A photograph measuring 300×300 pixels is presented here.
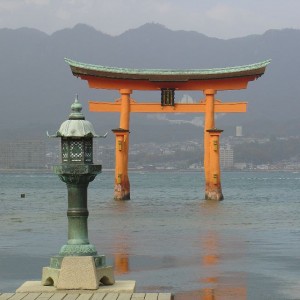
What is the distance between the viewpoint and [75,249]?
1341 cm

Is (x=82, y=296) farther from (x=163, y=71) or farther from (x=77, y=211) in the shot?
(x=163, y=71)

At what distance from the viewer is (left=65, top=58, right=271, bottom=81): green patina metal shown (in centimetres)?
4750

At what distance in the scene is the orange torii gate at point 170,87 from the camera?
47.8m

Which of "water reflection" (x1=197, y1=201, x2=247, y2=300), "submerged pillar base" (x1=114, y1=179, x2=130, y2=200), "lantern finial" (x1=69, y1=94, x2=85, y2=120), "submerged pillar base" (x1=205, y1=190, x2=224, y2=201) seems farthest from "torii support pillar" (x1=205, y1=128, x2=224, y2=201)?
"lantern finial" (x1=69, y1=94, x2=85, y2=120)

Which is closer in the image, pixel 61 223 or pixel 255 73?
pixel 61 223

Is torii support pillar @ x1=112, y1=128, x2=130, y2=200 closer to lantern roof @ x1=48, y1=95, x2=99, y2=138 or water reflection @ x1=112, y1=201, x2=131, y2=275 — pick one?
water reflection @ x1=112, y1=201, x2=131, y2=275

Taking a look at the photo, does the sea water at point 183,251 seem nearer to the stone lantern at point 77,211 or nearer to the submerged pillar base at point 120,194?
the stone lantern at point 77,211

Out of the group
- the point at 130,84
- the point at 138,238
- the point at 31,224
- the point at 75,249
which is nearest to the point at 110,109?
the point at 130,84

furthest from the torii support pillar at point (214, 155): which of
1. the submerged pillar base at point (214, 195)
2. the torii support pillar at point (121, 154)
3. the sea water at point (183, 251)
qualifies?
the sea water at point (183, 251)

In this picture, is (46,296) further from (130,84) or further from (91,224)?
(130,84)

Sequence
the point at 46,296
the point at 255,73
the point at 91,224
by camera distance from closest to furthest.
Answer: the point at 46,296, the point at 91,224, the point at 255,73

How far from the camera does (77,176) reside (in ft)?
44.5

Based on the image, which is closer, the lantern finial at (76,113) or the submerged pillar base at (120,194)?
the lantern finial at (76,113)

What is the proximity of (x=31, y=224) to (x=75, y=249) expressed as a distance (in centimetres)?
2141
